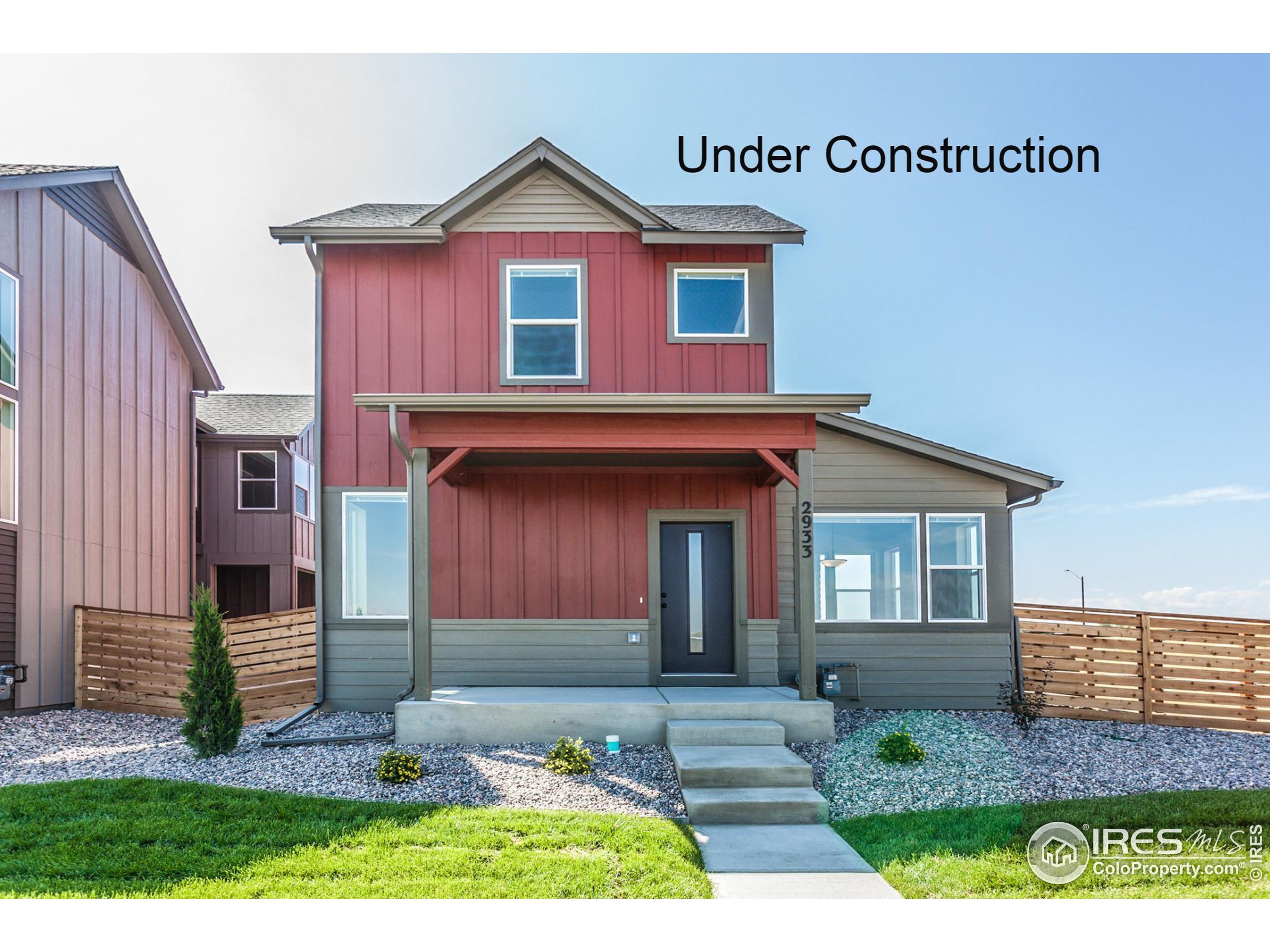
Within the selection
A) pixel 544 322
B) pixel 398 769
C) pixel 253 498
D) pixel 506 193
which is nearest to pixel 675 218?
pixel 506 193

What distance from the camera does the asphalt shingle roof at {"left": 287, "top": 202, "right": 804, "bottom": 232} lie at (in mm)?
9961

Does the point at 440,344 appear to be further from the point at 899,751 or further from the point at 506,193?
the point at 899,751

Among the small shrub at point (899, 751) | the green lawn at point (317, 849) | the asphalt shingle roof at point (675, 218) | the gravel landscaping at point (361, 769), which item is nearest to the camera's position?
the green lawn at point (317, 849)

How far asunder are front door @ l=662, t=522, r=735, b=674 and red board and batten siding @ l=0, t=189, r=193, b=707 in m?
7.31

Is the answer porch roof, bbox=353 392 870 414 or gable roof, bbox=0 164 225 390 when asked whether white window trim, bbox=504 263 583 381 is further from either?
gable roof, bbox=0 164 225 390

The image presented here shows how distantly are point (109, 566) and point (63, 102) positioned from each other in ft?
19.6

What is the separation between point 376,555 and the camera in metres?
9.95

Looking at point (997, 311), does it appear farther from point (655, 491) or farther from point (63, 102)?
point (63, 102)

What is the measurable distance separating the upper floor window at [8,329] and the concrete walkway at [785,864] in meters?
9.36

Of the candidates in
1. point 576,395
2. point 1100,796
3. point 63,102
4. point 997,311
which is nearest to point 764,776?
point 1100,796

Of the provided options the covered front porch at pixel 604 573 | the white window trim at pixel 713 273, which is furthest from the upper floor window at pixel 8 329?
the white window trim at pixel 713 273

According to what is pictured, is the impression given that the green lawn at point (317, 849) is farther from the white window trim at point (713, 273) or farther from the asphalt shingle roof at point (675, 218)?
the asphalt shingle roof at point (675, 218)

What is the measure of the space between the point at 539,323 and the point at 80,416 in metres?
6.52

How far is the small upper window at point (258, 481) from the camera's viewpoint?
18188 mm
